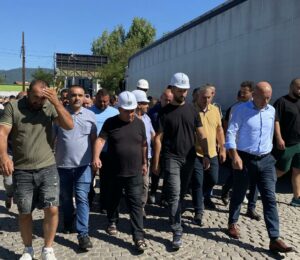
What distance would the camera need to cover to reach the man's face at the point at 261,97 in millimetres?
4910

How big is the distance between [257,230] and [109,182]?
1975 millimetres

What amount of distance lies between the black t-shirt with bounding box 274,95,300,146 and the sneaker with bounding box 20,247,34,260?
12.7 ft

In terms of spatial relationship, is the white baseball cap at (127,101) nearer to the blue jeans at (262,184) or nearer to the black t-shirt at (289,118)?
the blue jeans at (262,184)

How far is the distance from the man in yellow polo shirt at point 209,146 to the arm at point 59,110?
6.41 feet

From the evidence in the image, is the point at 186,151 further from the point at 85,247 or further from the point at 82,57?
the point at 82,57

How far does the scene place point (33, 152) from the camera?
436 cm

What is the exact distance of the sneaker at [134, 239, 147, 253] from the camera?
4.76 m

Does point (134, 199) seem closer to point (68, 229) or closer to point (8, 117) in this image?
point (68, 229)

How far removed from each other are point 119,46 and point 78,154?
6693 centimetres

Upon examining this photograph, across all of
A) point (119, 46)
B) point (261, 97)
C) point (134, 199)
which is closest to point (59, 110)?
point (134, 199)

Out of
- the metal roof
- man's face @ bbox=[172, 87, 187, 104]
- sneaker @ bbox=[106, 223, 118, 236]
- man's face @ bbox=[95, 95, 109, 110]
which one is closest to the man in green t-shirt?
sneaker @ bbox=[106, 223, 118, 236]

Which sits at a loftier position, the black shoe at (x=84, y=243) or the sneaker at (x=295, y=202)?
the sneaker at (x=295, y=202)

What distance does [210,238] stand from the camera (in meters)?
5.29

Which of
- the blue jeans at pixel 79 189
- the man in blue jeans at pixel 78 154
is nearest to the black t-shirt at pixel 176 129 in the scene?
the man in blue jeans at pixel 78 154
